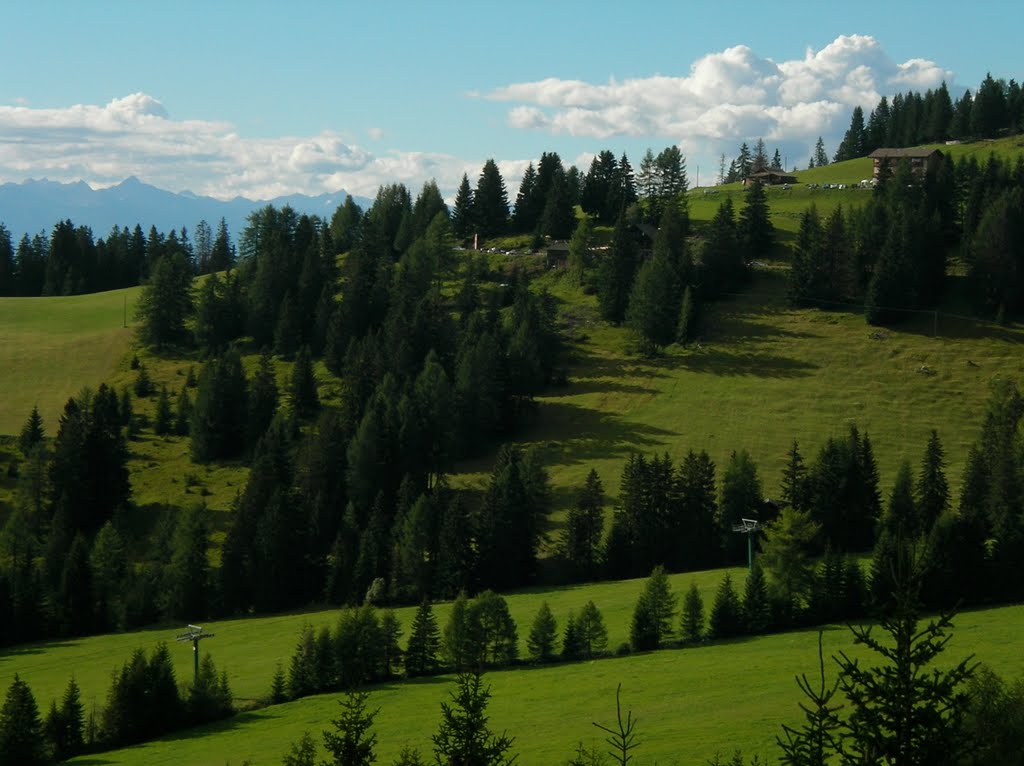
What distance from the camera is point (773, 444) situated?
91875 mm

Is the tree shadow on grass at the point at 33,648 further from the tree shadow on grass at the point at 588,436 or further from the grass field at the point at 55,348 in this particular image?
the tree shadow on grass at the point at 588,436

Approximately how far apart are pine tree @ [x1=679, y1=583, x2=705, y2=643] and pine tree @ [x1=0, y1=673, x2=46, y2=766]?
34.0 m

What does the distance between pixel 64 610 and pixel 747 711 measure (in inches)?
2026

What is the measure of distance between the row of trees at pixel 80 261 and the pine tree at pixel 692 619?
116 metres

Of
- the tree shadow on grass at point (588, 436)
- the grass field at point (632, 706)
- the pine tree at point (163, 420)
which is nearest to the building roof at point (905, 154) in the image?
the tree shadow on grass at point (588, 436)

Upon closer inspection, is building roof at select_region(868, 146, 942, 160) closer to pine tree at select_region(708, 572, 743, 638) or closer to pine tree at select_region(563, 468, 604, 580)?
pine tree at select_region(563, 468, 604, 580)

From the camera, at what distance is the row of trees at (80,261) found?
16588 cm

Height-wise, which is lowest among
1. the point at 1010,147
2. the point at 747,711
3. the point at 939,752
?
the point at 747,711

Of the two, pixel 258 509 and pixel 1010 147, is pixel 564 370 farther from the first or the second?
pixel 1010 147

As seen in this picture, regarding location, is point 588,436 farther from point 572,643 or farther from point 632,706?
point 632,706

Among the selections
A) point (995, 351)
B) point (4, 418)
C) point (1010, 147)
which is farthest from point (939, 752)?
point (1010, 147)

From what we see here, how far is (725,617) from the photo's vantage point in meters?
60.9

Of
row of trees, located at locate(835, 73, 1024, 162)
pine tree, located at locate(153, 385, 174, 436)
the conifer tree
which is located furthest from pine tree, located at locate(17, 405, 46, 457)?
row of trees, located at locate(835, 73, 1024, 162)

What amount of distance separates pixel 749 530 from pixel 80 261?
437ft
